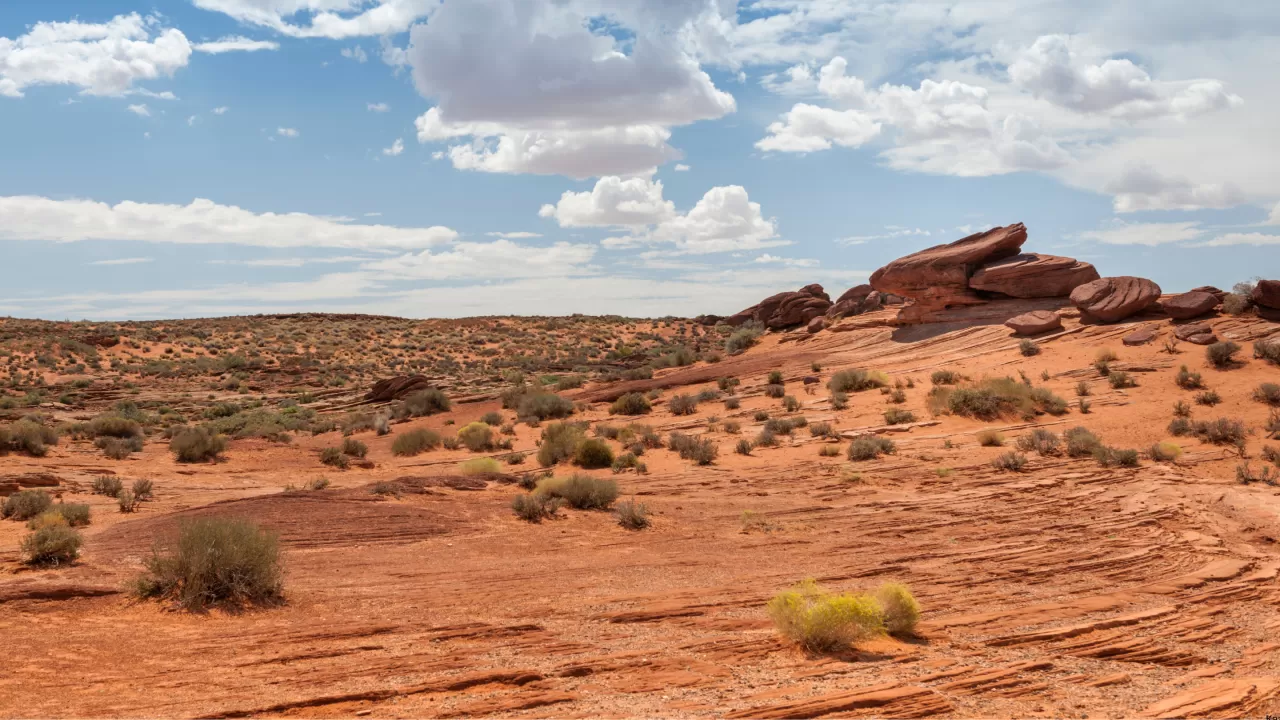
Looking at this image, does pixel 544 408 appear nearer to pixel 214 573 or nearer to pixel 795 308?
pixel 214 573

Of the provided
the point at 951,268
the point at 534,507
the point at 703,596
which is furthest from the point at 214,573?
the point at 951,268

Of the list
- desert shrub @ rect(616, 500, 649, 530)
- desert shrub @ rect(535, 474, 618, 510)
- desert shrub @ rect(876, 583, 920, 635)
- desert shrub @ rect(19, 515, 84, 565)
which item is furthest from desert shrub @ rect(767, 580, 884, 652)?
desert shrub @ rect(19, 515, 84, 565)

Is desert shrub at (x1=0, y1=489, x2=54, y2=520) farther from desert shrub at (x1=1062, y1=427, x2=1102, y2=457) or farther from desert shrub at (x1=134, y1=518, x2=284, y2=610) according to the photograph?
desert shrub at (x1=1062, y1=427, x2=1102, y2=457)

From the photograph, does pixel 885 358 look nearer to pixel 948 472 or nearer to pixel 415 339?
pixel 948 472

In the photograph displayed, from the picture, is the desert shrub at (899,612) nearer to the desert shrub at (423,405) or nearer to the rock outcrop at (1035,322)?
the rock outcrop at (1035,322)

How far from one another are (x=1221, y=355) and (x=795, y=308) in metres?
26.8

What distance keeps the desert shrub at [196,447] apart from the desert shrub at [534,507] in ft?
42.1

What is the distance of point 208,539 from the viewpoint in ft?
33.5

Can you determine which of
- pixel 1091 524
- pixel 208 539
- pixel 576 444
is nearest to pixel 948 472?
pixel 1091 524

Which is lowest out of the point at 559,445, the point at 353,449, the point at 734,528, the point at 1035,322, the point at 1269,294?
the point at 734,528

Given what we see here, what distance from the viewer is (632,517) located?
15523 millimetres

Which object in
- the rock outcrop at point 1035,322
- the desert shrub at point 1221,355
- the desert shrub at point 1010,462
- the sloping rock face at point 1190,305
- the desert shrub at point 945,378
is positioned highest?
the sloping rock face at point 1190,305

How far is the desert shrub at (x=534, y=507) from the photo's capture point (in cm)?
1592

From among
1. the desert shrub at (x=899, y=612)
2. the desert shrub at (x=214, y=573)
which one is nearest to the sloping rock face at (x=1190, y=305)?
the desert shrub at (x=899, y=612)
